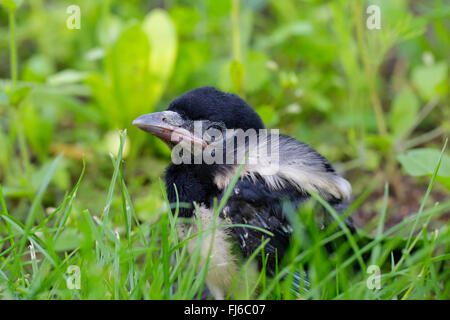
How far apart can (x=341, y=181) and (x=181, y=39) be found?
200 centimetres

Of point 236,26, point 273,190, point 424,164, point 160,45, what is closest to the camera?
point 273,190

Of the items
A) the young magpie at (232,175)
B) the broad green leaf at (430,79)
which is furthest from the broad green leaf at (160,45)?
the broad green leaf at (430,79)

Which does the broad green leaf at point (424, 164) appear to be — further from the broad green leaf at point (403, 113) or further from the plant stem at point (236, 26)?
the plant stem at point (236, 26)

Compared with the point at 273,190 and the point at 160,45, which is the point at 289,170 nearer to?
the point at 273,190

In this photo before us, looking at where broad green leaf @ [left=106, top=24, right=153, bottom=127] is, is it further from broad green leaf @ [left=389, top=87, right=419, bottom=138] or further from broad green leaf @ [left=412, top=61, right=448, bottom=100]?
broad green leaf @ [left=412, top=61, right=448, bottom=100]

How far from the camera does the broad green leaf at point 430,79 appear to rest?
9.99ft

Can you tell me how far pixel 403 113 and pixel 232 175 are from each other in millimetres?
1509

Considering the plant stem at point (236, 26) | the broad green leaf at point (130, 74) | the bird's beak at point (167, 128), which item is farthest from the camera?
the broad green leaf at point (130, 74)

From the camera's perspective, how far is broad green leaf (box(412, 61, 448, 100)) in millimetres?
3045

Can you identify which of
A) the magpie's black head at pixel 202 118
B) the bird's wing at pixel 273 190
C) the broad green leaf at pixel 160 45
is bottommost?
the bird's wing at pixel 273 190

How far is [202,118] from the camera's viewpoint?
7.24ft

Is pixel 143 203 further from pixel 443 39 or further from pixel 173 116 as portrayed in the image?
pixel 443 39

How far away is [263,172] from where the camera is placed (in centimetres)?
205

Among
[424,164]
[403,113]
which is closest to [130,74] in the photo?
[403,113]
